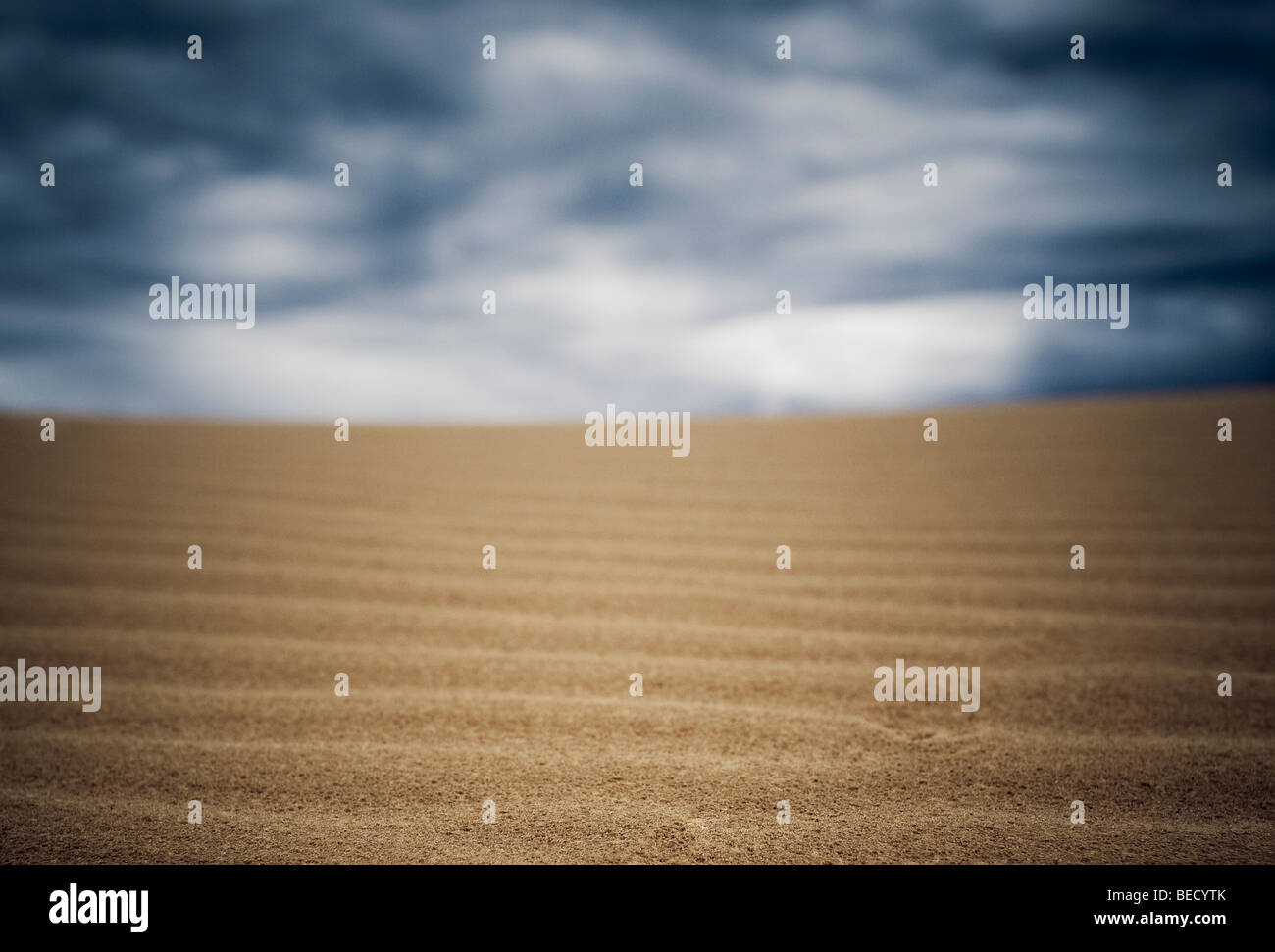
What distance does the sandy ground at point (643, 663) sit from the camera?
208 cm

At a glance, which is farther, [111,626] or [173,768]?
[111,626]

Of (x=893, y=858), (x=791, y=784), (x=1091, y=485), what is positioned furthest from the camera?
(x=1091, y=485)

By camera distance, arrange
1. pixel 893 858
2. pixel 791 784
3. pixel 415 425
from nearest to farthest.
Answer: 1. pixel 893 858
2. pixel 791 784
3. pixel 415 425

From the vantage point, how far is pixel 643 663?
3.28 m

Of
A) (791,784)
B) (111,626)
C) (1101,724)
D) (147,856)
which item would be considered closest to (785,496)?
(1101,724)

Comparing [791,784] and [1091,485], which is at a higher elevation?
[1091,485]

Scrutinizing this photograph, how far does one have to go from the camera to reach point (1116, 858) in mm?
1938

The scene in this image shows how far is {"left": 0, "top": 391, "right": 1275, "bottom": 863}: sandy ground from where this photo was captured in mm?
2080

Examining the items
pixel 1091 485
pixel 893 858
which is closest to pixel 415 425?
pixel 1091 485

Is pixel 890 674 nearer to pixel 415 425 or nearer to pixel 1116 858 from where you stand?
pixel 1116 858

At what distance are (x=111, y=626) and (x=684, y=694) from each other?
9.20ft

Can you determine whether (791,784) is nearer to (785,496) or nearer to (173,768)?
(173,768)

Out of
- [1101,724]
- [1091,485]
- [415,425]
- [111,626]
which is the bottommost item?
[1101,724]

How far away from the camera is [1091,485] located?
619cm
